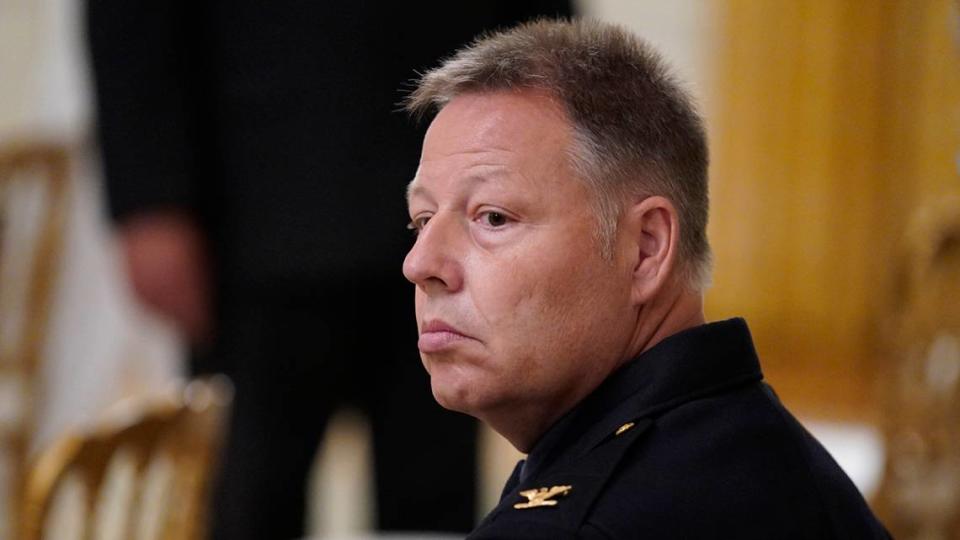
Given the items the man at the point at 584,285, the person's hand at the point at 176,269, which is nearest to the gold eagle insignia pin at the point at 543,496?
the man at the point at 584,285

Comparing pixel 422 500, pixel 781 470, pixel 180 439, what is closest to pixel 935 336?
pixel 422 500

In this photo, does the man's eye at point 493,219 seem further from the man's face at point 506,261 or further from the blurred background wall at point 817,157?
the blurred background wall at point 817,157

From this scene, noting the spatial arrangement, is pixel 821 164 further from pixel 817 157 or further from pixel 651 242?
pixel 651 242

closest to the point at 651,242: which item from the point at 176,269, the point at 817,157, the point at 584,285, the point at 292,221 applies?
the point at 584,285

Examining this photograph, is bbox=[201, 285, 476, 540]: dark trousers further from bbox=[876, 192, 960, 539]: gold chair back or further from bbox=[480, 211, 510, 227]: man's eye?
bbox=[480, 211, 510, 227]: man's eye

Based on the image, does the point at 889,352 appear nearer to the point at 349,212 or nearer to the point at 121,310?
the point at 349,212

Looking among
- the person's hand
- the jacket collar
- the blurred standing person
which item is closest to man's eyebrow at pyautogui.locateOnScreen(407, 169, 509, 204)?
the jacket collar

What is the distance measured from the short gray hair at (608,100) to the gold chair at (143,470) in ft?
2.50

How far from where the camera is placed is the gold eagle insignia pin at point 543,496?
99 cm

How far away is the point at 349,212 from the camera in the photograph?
2602 mm

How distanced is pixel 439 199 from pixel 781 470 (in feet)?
0.94

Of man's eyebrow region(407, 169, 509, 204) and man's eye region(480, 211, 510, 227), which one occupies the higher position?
man's eyebrow region(407, 169, 509, 204)

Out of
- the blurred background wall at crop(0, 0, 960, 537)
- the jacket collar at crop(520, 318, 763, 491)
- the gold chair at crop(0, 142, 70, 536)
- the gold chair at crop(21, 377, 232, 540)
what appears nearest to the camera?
the jacket collar at crop(520, 318, 763, 491)

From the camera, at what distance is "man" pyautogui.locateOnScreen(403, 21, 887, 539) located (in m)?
1.03
